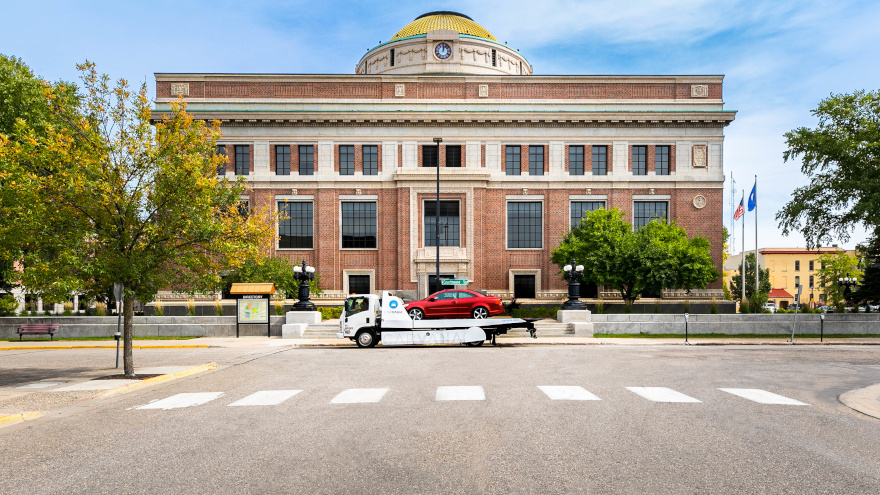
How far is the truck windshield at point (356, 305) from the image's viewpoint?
25.1 m

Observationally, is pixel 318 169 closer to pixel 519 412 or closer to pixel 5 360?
pixel 5 360

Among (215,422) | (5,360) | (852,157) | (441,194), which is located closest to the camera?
(215,422)

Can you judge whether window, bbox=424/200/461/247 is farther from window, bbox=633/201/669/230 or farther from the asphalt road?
the asphalt road

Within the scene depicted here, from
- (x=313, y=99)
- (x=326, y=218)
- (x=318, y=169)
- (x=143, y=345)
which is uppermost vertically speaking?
(x=313, y=99)

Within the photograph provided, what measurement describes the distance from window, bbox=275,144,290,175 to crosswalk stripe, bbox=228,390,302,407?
3685 centimetres

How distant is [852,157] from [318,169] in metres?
33.7

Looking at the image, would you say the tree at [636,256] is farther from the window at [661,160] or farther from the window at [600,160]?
the window at [661,160]

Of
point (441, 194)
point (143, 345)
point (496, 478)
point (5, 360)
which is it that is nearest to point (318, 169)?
point (441, 194)

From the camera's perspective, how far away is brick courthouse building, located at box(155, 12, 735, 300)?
47562 mm

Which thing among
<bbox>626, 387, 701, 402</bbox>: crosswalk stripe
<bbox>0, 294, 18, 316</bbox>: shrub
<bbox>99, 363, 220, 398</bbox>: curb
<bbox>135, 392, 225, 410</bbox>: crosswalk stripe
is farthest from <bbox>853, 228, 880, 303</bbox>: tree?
<bbox>0, 294, 18, 316</bbox>: shrub

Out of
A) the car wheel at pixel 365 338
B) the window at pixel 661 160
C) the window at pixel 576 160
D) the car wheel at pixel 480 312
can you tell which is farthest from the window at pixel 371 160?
the car wheel at pixel 365 338

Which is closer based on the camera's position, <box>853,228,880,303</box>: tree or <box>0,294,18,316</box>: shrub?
<box>0,294,18,316</box>: shrub

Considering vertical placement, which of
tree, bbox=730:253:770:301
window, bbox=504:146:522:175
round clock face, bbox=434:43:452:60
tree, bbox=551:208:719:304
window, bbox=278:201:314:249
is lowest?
tree, bbox=730:253:770:301

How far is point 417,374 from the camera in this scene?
16156 millimetres
